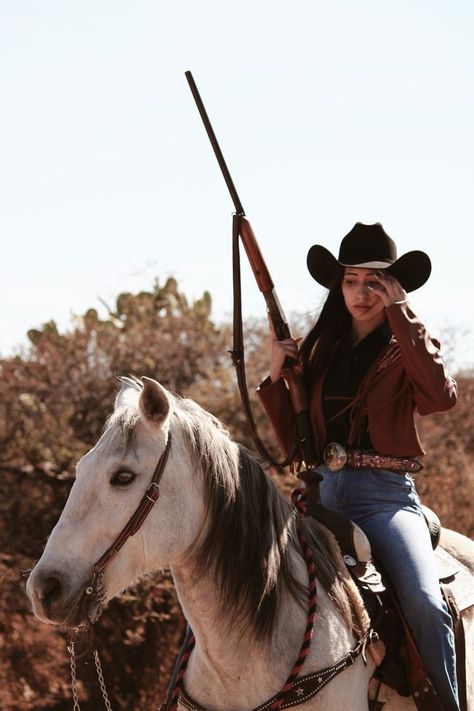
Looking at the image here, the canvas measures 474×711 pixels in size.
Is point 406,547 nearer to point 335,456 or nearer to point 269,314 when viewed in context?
point 335,456

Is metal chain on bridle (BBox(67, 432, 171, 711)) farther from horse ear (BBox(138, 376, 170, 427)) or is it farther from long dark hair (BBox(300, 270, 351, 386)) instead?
long dark hair (BBox(300, 270, 351, 386))

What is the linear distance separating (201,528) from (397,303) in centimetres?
141

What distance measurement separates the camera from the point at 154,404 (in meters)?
3.60

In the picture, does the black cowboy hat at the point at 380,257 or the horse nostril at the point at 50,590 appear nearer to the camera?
the horse nostril at the point at 50,590

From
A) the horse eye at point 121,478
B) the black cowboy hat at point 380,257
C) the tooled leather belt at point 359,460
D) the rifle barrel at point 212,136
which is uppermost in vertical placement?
the rifle barrel at point 212,136

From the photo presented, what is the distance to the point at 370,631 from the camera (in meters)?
4.12

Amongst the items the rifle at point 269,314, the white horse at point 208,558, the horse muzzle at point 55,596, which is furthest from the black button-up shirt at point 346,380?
the horse muzzle at point 55,596

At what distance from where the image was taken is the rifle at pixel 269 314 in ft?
15.4

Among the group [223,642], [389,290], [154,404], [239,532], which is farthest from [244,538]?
[389,290]

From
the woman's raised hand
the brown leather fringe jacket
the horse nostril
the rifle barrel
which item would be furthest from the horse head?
the rifle barrel

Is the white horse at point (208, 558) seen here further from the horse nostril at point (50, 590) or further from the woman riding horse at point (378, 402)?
the woman riding horse at point (378, 402)

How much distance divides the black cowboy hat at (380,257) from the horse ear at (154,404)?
153 cm

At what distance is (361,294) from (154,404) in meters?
1.53

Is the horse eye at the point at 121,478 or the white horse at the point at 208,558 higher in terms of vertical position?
the horse eye at the point at 121,478
